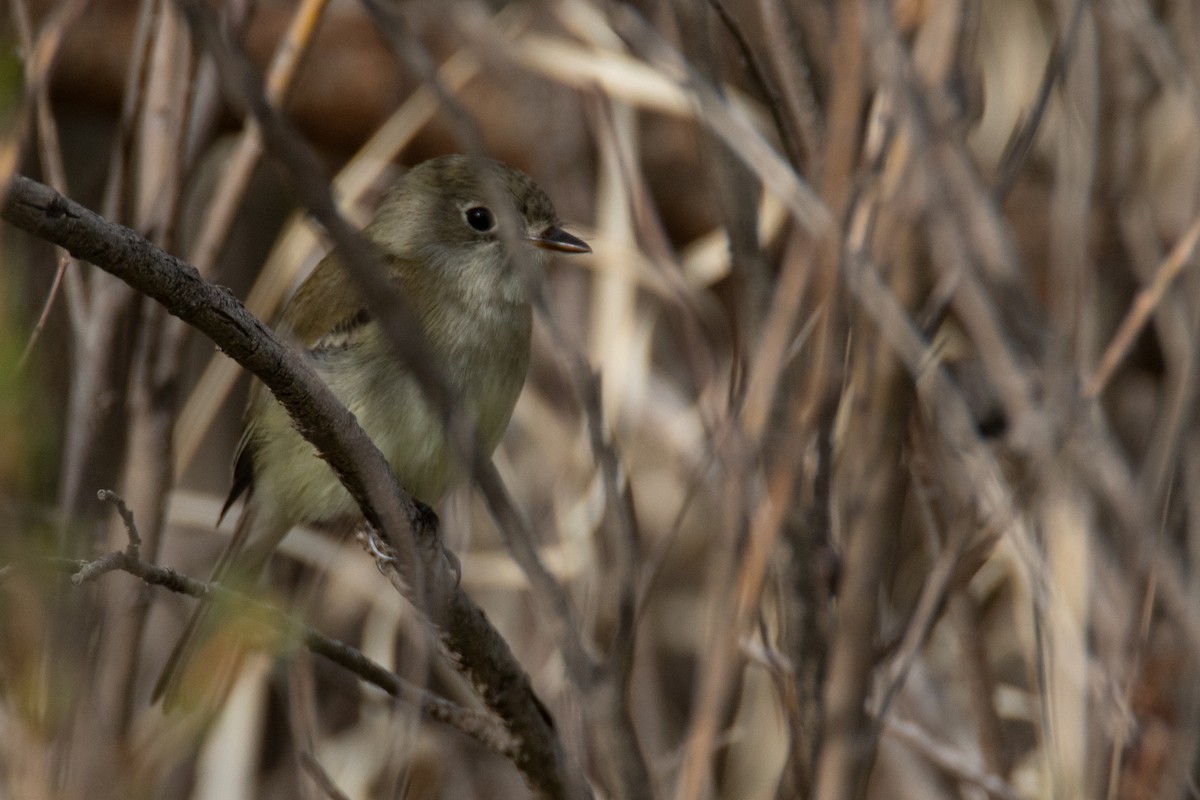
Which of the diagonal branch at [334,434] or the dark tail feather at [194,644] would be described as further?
the dark tail feather at [194,644]

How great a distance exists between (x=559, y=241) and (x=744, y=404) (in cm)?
138

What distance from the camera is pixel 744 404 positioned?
73.7 inches

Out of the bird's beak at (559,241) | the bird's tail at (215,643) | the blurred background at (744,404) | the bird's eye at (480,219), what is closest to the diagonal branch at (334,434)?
the blurred background at (744,404)

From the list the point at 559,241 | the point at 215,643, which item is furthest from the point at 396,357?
the point at 215,643

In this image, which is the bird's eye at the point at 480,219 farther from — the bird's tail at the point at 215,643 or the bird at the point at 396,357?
the bird's tail at the point at 215,643

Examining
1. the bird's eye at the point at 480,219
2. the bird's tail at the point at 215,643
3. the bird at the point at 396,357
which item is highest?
the bird's eye at the point at 480,219

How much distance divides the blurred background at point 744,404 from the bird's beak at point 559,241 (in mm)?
168

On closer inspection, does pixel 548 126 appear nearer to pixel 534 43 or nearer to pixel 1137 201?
pixel 534 43

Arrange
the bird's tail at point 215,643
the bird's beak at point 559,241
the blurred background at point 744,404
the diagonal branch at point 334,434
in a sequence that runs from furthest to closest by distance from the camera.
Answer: the bird's beak at point 559,241 → the bird's tail at point 215,643 → the blurred background at point 744,404 → the diagonal branch at point 334,434

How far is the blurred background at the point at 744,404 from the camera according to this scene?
189cm

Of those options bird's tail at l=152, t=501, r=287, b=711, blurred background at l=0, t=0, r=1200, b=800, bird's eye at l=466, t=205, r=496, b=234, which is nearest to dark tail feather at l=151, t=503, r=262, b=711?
bird's tail at l=152, t=501, r=287, b=711

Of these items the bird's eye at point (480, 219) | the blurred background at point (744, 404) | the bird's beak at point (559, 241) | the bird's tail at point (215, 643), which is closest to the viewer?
the blurred background at point (744, 404)

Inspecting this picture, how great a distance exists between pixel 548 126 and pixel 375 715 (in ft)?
5.72

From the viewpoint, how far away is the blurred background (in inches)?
74.4
